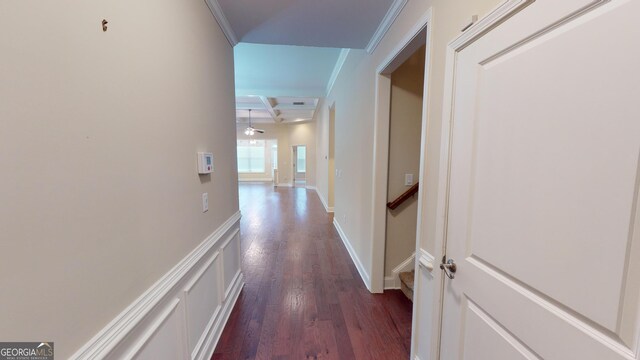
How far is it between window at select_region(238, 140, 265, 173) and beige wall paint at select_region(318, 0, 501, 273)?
8.66m

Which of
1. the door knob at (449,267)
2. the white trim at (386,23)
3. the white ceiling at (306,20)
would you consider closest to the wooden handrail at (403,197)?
the door knob at (449,267)

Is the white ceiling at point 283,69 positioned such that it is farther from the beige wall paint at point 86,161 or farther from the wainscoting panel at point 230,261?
the wainscoting panel at point 230,261

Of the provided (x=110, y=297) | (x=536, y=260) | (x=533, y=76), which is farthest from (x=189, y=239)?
(x=533, y=76)

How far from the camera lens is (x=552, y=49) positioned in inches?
28.4

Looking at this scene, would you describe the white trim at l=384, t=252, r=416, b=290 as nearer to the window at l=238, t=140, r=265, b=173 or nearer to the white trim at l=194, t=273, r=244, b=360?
the white trim at l=194, t=273, r=244, b=360

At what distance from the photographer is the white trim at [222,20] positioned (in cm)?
174

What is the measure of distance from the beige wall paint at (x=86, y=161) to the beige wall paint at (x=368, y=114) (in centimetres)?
143

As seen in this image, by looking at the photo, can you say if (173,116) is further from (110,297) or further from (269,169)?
(269,169)

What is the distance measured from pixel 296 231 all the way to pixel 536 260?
3977 millimetres

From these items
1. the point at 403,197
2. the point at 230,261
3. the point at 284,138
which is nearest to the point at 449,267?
the point at 403,197

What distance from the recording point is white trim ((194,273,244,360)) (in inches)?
64.0

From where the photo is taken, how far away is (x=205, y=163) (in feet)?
5.32

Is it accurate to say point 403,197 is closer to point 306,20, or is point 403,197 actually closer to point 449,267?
point 449,267

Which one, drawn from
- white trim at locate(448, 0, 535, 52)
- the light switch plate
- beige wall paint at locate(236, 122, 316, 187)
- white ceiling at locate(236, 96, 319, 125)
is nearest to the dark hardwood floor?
the light switch plate
